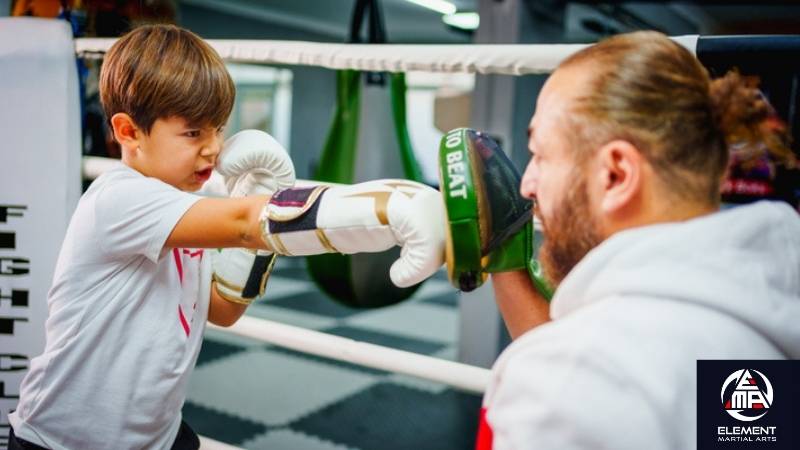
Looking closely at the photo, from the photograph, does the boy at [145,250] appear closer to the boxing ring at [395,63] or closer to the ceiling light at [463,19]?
the boxing ring at [395,63]

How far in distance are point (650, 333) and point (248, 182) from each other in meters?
0.63

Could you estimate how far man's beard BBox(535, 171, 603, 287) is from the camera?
65 cm

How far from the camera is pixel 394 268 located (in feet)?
2.36

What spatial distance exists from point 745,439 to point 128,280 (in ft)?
2.45

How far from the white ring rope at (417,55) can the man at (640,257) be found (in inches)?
12.3

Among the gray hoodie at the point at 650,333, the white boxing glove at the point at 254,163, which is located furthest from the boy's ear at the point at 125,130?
the gray hoodie at the point at 650,333

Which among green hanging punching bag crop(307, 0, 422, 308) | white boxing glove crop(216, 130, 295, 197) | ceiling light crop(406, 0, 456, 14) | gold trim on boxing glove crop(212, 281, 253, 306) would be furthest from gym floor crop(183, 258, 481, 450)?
ceiling light crop(406, 0, 456, 14)

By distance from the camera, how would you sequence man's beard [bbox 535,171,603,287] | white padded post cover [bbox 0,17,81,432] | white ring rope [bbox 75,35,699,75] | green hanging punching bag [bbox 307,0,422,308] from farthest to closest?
green hanging punching bag [bbox 307,0,422,308] < white padded post cover [bbox 0,17,81,432] < white ring rope [bbox 75,35,699,75] < man's beard [bbox 535,171,603,287]

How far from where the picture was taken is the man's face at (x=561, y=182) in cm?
65

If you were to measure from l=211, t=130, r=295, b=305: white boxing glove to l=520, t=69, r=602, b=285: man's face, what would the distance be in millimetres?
399

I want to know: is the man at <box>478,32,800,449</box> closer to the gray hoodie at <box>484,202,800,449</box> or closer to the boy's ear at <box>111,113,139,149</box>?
the gray hoodie at <box>484,202,800,449</box>

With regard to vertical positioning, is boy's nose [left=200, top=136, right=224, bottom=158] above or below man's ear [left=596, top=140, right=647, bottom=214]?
below

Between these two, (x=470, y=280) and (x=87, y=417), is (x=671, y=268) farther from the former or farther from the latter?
(x=87, y=417)

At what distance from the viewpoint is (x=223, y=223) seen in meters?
0.82
